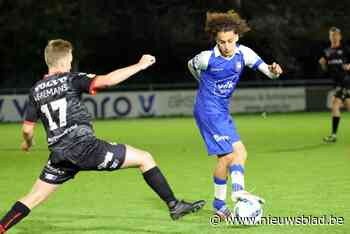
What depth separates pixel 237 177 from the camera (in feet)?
26.0

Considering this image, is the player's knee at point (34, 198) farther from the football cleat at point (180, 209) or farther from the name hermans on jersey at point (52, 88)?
the football cleat at point (180, 209)

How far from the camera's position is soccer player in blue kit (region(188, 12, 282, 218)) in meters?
8.02

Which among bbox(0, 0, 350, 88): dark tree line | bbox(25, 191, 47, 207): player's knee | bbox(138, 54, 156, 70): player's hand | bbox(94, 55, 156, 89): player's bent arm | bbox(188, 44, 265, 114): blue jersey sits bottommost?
bbox(0, 0, 350, 88): dark tree line

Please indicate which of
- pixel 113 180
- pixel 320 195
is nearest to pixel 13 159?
pixel 113 180

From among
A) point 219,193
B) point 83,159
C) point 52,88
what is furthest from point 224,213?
point 52,88

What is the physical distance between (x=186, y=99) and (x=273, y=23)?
724 cm

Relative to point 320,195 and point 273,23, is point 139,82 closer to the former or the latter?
point 273,23

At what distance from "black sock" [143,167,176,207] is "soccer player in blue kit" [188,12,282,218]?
32.0 inches

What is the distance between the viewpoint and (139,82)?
33.8 meters

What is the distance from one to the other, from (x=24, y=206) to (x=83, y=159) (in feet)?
2.34

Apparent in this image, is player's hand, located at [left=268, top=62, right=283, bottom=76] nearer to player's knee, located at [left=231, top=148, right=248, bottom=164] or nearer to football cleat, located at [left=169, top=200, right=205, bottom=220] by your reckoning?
player's knee, located at [left=231, top=148, right=248, bottom=164]

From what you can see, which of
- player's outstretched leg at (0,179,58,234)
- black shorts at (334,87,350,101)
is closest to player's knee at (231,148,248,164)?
player's outstretched leg at (0,179,58,234)

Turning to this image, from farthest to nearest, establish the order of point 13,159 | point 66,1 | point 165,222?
point 66,1
point 13,159
point 165,222

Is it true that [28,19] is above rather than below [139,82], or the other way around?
above
